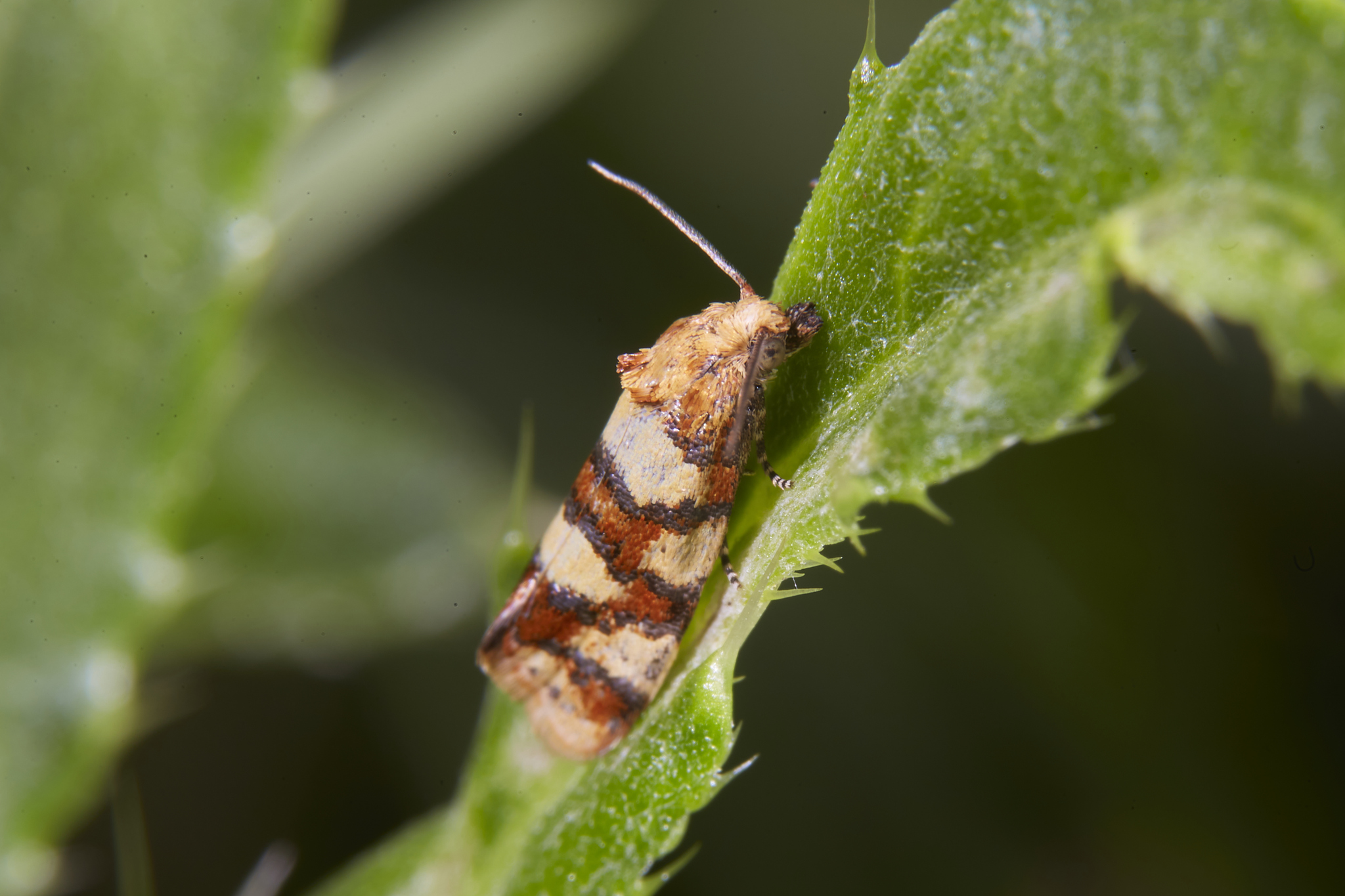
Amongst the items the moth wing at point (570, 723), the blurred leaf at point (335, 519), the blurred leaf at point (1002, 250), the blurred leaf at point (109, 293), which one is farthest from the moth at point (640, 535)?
the blurred leaf at point (335, 519)

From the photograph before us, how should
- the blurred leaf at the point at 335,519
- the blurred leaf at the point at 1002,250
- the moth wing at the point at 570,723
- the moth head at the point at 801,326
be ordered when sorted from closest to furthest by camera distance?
the blurred leaf at the point at 1002,250 < the moth head at the point at 801,326 < the moth wing at the point at 570,723 < the blurred leaf at the point at 335,519

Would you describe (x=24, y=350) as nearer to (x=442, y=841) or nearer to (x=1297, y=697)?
(x=442, y=841)

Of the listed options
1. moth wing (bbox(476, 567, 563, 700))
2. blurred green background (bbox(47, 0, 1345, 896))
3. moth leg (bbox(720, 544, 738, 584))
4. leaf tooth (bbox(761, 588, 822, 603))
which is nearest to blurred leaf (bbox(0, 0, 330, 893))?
blurred green background (bbox(47, 0, 1345, 896))

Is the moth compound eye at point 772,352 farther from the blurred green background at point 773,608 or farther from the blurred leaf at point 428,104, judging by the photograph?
the blurred leaf at point 428,104

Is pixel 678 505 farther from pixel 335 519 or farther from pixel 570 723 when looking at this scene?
pixel 335 519

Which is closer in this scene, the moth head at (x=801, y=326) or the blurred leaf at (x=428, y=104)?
the moth head at (x=801, y=326)

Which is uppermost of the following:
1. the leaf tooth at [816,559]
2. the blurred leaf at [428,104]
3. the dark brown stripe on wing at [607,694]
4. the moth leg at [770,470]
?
the blurred leaf at [428,104]
